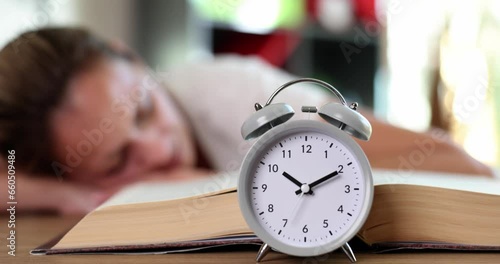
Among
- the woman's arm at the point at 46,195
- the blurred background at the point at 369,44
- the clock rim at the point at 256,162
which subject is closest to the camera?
the clock rim at the point at 256,162

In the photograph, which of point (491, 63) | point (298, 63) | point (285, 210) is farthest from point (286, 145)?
point (491, 63)

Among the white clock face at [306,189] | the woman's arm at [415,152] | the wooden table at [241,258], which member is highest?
the white clock face at [306,189]

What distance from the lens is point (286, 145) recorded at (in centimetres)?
66

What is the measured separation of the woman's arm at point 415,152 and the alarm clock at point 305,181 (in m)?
0.62

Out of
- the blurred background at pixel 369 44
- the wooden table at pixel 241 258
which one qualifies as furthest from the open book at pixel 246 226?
the blurred background at pixel 369 44

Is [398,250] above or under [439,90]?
above

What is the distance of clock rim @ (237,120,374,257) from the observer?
2.06 ft

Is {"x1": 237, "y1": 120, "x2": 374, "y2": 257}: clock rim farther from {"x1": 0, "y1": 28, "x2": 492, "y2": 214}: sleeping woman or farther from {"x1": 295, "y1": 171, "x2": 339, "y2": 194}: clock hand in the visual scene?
{"x1": 0, "y1": 28, "x2": 492, "y2": 214}: sleeping woman

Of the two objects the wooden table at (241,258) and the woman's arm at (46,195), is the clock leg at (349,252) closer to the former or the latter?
the wooden table at (241,258)

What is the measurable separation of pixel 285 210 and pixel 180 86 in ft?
3.47

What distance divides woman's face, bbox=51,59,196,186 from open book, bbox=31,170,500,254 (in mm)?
617

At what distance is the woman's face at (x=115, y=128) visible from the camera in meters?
1.30

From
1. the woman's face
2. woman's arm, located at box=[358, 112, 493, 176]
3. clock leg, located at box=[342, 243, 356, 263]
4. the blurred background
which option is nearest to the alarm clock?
clock leg, located at box=[342, 243, 356, 263]

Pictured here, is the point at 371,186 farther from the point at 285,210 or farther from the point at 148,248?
the point at 148,248
